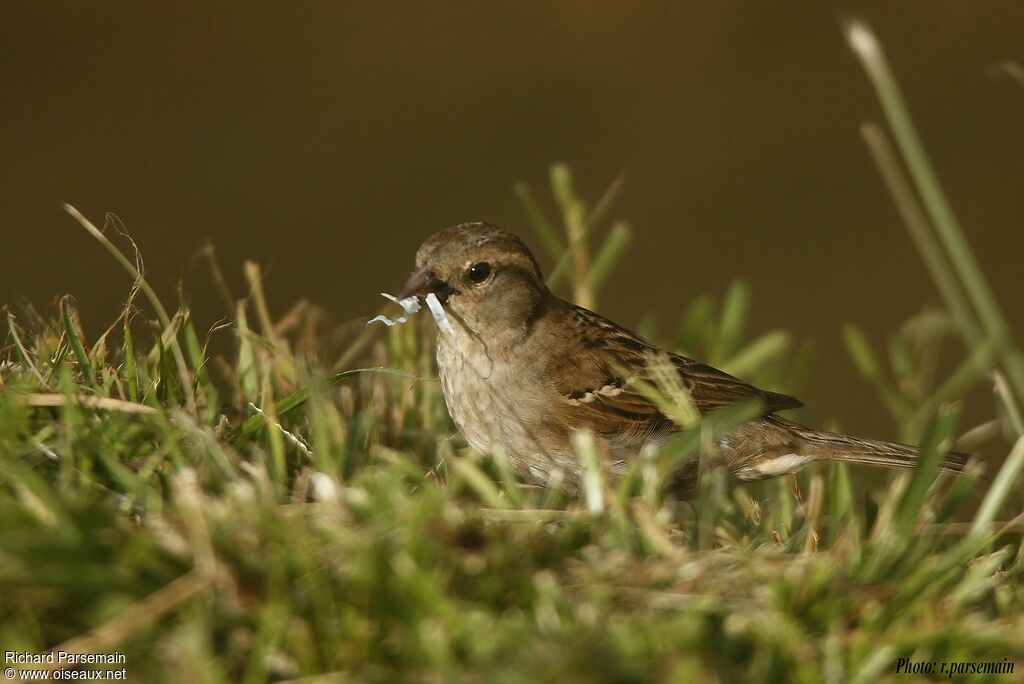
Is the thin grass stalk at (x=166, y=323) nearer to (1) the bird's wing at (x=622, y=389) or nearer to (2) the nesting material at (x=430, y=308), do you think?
(2) the nesting material at (x=430, y=308)

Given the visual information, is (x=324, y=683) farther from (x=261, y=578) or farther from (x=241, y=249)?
(x=241, y=249)

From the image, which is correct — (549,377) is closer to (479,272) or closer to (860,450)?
(479,272)

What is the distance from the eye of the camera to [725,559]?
6.94ft

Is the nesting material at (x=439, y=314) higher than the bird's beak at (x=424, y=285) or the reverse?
the reverse

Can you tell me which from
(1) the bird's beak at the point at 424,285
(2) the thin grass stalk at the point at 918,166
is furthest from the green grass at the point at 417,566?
(1) the bird's beak at the point at 424,285

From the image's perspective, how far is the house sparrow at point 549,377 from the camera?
3543mm

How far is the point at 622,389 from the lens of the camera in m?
3.72

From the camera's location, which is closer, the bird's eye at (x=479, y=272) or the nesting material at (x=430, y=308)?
the nesting material at (x=430, y=308)

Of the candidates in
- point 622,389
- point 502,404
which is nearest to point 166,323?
point 502,404

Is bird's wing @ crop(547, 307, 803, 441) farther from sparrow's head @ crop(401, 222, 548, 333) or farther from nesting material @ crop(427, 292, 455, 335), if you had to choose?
nesting material @ crop(427, 292, 455, 335)

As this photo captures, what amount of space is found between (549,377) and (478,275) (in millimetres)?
383

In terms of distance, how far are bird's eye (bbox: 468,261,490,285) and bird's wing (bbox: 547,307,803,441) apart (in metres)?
0.34

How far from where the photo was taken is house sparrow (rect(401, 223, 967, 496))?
354cm

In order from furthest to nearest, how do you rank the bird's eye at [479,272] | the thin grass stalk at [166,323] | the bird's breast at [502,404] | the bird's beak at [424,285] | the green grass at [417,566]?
the bird's eye at [479,272] < the bird's beak at [424,285] < the bird's breast at [502,404] < the thin grass stalk at [166,323] < the green grass at [417,566]
